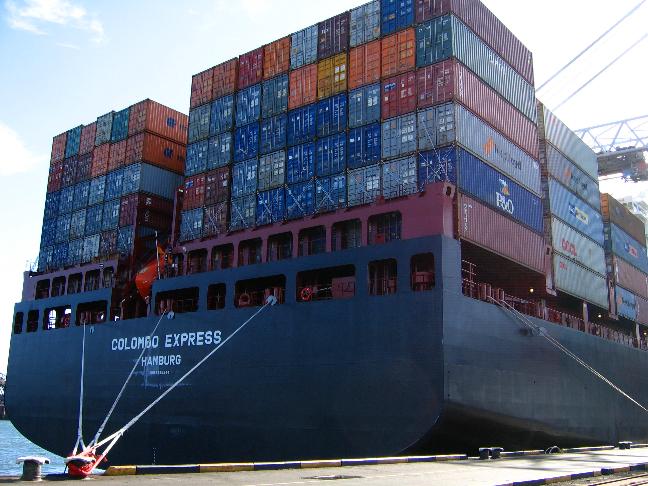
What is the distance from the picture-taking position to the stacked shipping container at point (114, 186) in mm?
35312

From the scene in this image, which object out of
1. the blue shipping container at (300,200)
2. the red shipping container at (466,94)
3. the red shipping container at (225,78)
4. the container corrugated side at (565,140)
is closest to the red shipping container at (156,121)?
the red shipping container at (225,78)

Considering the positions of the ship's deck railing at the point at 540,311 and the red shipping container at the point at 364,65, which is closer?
the ship's deck railing at the point at 540,311

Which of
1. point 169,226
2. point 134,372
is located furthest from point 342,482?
point 169,226

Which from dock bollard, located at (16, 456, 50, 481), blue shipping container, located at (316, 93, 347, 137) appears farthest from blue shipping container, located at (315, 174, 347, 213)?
dock bollard, located at (16, 456, 50, 481)

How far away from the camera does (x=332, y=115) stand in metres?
27.8

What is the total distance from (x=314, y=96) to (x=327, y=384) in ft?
43.8

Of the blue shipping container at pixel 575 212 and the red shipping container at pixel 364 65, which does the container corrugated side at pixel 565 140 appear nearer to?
the blue shipping container at pixel 575 212

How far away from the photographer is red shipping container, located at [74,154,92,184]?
3912 centimetres

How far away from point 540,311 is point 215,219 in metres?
16.1

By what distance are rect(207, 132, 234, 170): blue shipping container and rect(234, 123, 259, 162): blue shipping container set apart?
1.34 feet

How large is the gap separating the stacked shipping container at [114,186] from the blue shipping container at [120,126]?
0.06 m

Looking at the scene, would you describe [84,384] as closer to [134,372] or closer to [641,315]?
[134,372]

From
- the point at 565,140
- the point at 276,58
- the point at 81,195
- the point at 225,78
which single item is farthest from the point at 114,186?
the point at 565,140

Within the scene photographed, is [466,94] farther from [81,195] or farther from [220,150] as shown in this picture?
[81,195]
